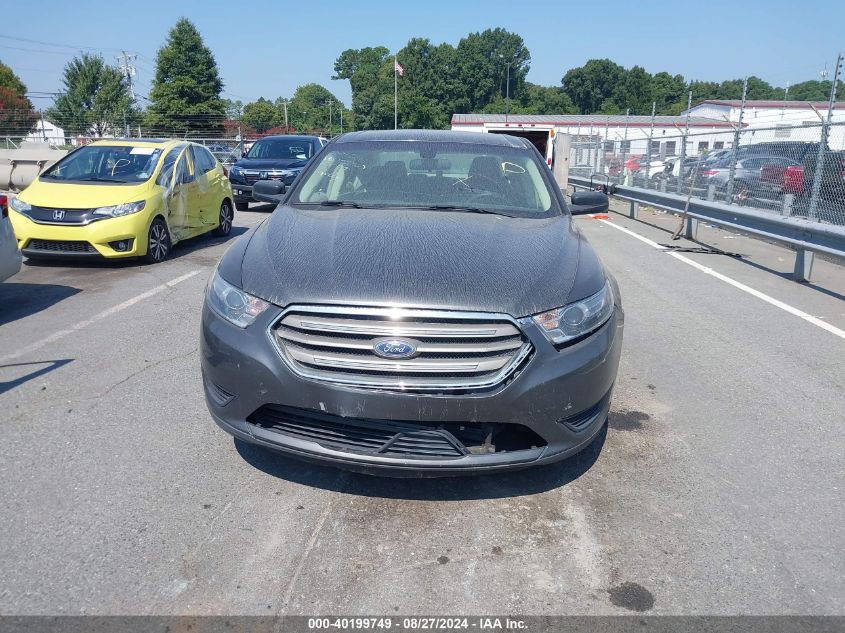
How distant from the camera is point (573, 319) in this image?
302cm

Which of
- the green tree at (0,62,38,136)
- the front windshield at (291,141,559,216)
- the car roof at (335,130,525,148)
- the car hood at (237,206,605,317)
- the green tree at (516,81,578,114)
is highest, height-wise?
the green tree at (516,81,578,114)

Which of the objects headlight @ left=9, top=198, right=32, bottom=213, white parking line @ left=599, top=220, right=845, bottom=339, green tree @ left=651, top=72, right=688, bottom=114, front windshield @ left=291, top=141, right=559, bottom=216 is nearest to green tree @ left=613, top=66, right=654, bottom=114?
green tree @ left=651, top=72, right=688, bottom=114

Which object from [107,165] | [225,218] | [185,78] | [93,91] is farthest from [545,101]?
[107,165]

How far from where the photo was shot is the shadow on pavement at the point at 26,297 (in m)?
6.54

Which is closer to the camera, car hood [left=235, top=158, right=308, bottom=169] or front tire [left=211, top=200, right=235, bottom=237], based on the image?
front tire [left=211, top=200, right=235, bottom=237]

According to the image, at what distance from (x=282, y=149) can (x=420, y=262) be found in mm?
14672

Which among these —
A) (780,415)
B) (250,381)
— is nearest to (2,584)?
(250,381)

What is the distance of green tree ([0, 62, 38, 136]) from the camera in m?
40.4

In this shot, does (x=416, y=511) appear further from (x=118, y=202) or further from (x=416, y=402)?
(x=118, y=202)

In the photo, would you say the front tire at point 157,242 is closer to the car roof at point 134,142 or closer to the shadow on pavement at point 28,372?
the car roof at point 134,142

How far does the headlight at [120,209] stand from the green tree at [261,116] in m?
101

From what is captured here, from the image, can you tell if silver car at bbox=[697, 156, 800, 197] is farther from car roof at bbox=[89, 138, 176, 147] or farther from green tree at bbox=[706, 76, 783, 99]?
green tree at bbox=[706, 76, 783, 99]

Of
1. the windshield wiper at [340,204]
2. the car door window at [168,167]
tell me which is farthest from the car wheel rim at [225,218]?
the windshield wiper at [340,204]

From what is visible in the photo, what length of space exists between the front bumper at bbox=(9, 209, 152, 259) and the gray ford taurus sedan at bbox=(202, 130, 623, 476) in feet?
18.6
